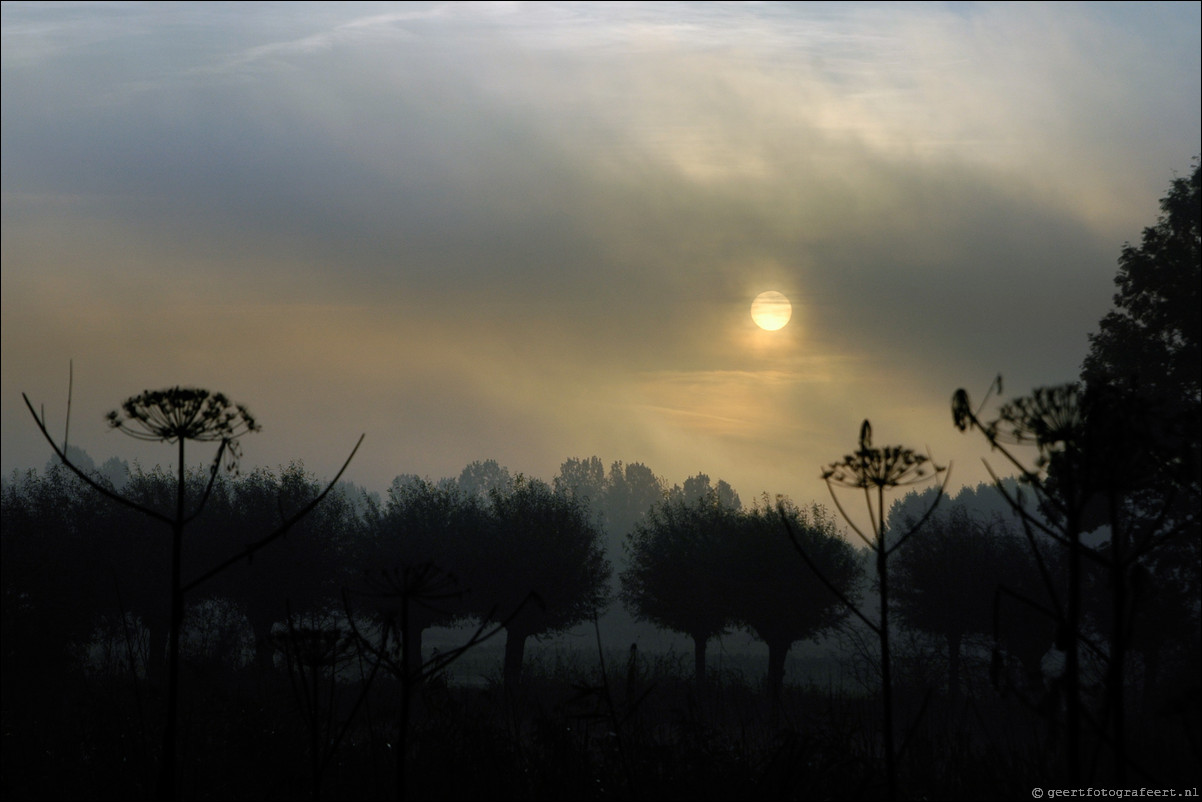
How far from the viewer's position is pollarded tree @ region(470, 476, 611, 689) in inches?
1855

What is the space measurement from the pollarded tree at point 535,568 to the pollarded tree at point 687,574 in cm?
266

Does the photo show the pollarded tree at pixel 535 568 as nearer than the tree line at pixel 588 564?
No

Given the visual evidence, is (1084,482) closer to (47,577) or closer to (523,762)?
(523,762)

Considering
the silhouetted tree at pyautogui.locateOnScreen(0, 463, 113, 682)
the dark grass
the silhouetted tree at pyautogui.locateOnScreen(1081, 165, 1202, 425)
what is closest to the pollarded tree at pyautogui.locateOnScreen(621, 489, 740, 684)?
the silhouetted tree at pyautogui.locateOnScreen(1081, 165, 1202, 425)

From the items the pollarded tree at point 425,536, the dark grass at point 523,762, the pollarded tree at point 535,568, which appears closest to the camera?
the dark grass at point 523,762

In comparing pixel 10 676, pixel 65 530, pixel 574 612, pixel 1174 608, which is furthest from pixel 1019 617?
pixel 65 530

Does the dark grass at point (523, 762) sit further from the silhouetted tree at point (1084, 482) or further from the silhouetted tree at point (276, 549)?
the silhouetted tree at point (276, 549)

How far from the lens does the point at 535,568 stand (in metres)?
47.9

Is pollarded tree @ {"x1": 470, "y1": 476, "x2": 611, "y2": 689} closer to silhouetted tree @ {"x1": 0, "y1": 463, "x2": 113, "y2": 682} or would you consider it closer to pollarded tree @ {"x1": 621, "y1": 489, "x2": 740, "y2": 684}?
pollarded tree @ {"x1": 621, "y1": 489, "x2": 740, "y2": 684}

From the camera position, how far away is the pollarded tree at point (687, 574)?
48.4 meters

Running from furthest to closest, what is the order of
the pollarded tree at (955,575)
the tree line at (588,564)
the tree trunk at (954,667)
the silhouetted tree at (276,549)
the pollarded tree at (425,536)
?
the pollarded tree at (425,536), the silhouetted tree at (276,549), the pollarded tree at (955,575), the tree trunk at (954,667), the tree line at (588,564)

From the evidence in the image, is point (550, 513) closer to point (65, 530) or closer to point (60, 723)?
point (65, 530)

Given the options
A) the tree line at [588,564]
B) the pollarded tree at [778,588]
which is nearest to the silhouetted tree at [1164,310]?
the tree line at [588,564]

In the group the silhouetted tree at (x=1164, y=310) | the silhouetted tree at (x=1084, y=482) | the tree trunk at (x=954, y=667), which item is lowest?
the tree trunk at (x=954, y=667)
